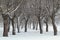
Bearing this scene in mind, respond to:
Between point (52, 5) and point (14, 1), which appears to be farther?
point (52, 5)

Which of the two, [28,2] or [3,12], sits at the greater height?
[28,2]

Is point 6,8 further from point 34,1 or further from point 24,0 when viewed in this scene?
point 34,1

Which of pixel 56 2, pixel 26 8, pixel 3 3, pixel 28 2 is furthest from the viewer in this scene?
pixel 26 8

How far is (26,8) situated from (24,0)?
180 inches

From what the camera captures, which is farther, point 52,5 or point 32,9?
point 32,9

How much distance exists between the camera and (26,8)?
91.1ft

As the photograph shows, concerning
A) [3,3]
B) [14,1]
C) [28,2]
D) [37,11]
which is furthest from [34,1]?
[3,3]

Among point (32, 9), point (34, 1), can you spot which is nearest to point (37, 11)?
point (32, 9)

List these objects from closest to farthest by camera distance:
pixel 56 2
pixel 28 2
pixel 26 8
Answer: pixel 56 2, pixel 28 2, pixel 26 8

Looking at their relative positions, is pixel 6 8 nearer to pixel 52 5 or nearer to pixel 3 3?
pixel 3 3

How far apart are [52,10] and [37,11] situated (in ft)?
16.2

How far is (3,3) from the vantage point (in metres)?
20.2

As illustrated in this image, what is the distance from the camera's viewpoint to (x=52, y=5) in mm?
23297

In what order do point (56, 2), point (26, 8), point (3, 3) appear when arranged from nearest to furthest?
point (3, 3)
point (56, 2)
point (26, 8)
